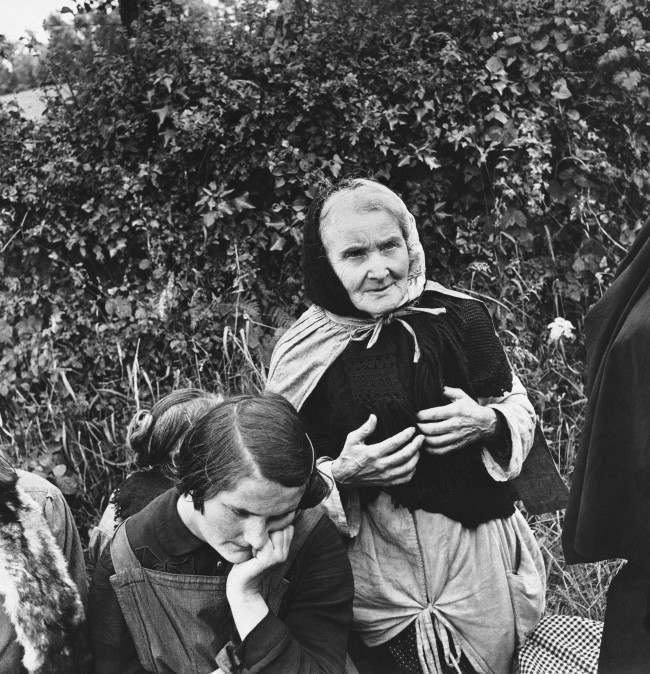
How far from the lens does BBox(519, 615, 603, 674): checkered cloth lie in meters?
2.16

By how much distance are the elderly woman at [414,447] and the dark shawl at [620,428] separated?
1.00 feet

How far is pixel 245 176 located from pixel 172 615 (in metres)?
2.86

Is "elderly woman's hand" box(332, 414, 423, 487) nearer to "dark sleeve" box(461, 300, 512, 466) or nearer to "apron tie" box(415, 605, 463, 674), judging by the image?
"dark sleeve" box(461, 300, 512, 466)

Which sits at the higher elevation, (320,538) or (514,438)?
(514,438)

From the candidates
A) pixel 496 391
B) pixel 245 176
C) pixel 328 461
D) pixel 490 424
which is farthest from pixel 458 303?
pixel 245 176

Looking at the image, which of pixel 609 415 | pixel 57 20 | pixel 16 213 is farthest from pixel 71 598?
pixel 57 20

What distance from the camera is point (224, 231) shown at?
423 cm

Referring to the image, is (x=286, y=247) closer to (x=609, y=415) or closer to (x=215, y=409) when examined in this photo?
(x=215, y=409)

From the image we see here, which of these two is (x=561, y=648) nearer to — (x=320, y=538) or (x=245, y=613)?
(x=320, y=538)

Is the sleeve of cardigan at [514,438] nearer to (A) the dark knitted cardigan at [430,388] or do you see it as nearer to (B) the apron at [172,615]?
(A) the dark knitted cardigan at [430,388]

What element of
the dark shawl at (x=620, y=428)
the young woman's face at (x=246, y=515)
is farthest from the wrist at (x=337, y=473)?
the dark shawl at (x=620, y=428)

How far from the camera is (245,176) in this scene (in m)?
4.21

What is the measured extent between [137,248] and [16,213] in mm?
746

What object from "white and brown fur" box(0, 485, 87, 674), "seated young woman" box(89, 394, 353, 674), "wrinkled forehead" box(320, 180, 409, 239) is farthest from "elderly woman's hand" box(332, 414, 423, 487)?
"white and brown fur" box(0, 485, 87, 674)
